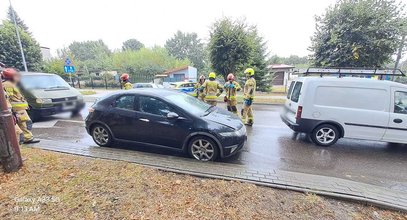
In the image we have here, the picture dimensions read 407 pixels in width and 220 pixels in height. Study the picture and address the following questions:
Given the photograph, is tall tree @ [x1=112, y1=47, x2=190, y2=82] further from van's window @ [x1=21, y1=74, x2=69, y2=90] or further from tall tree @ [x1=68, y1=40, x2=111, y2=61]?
tall tree @ [x1=68, y1=40, x2=111, y2=61]

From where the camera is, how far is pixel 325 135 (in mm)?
5223

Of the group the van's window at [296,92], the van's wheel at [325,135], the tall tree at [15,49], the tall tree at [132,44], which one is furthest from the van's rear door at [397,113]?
the tall tree at [132,44]

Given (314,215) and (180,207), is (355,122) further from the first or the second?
(180,207)

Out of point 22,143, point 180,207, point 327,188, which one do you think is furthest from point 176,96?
point 22,143

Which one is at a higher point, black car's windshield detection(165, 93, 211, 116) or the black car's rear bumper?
black car's windshield detection(165, 93, 211, 116)

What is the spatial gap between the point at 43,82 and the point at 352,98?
33.0ft

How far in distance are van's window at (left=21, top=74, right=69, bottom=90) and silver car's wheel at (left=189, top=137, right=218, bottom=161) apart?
6.40 m

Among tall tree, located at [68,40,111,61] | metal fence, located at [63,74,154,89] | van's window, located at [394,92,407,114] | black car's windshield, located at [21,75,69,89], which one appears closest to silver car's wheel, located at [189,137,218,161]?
van's window, located at [394,92,407,114]

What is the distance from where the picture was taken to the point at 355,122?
197 inches

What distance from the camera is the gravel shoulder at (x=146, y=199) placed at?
2.39 m

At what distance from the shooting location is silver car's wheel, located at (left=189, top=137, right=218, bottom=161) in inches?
162

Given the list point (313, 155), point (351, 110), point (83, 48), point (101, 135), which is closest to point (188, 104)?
point (101, 135)

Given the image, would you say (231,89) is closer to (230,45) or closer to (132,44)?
(230,45)

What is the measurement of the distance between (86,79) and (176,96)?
2740 centimetres
